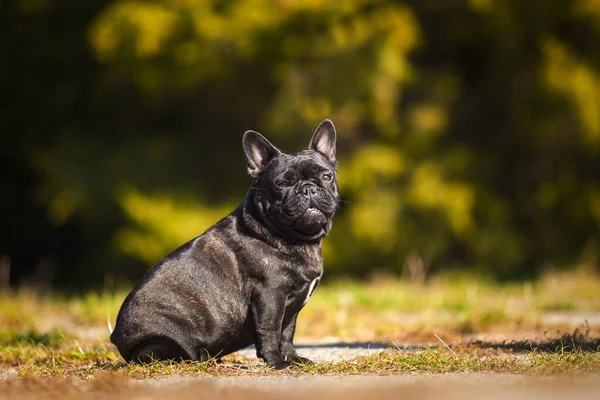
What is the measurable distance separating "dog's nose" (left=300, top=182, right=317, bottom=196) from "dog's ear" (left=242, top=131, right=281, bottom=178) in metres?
0.39

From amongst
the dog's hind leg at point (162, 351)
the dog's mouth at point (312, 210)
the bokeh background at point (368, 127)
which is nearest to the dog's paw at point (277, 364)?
the dog's hind leg at point (162, 351)

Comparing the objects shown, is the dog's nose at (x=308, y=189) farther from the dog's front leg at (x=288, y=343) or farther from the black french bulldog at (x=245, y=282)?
the dog's front leg at (x=288, y=343)

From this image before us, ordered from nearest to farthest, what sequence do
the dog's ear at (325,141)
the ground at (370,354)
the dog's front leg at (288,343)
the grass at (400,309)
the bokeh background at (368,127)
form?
the ground at (370,354) < the dog's front leg at (288,343) < the dog's ear at (325,141) < the grass at (400,309) < the bokeh background at (368,127)

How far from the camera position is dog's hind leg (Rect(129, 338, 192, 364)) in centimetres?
486

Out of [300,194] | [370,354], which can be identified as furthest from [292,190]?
[370,354]

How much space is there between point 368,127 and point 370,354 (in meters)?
9.78

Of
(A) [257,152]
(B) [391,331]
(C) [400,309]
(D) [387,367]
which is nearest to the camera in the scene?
(D) [387,367]

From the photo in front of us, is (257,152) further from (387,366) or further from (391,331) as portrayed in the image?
(391,331)

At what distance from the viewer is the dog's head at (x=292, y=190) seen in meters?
4.98

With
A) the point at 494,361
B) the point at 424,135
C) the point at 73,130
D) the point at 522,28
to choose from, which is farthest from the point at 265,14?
the point at 494,361

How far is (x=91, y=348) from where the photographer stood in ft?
19.9

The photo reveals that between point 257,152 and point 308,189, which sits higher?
point 257,152

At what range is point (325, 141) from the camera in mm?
5562

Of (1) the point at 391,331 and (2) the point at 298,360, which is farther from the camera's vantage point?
(1) the point at 391,331
